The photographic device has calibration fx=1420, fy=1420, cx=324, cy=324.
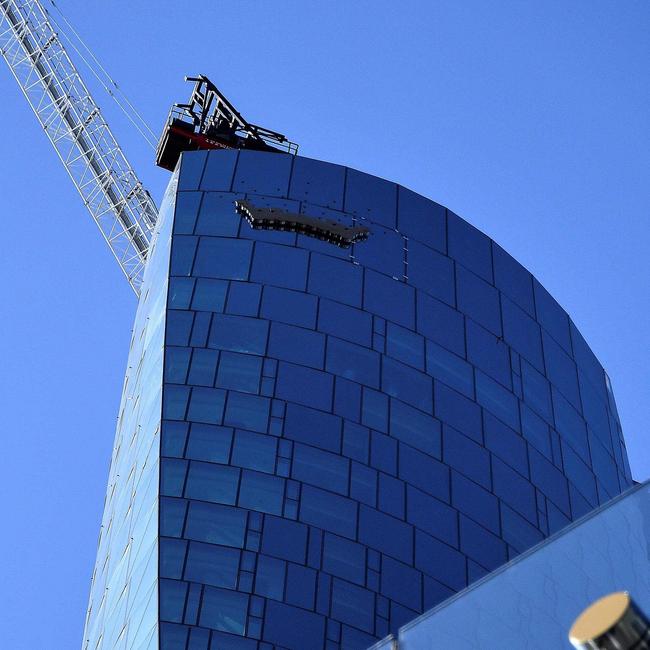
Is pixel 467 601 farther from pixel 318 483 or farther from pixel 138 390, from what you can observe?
pixel 138 390

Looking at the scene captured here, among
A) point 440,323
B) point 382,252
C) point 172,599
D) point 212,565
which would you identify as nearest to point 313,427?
point 212,565

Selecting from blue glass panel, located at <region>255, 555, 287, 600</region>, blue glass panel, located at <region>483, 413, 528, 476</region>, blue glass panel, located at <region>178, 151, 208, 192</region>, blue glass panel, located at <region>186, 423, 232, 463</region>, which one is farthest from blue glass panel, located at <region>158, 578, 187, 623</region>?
blue glass panel, located at <region>178, 151, 208, 192</region>

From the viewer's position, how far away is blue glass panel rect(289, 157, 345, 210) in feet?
235

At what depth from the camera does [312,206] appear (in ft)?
233

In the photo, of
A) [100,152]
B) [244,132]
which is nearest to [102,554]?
[244,132]

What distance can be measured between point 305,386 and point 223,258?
8137 millimetres

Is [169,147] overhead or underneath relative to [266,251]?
overhead

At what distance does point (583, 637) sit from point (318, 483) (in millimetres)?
50978

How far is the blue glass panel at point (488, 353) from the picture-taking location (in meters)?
70.2

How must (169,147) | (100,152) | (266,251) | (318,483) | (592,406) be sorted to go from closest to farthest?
(318,483) < (266,251) < (592,406) < (169,147) < (100,152)

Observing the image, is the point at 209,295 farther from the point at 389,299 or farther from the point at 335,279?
the point at 389,299

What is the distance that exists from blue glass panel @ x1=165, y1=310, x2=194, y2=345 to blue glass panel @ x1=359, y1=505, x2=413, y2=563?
11.2 meters

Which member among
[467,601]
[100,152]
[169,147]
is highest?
[100,152]

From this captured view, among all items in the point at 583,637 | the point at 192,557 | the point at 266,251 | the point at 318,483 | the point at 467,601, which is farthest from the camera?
the point at 266,251
